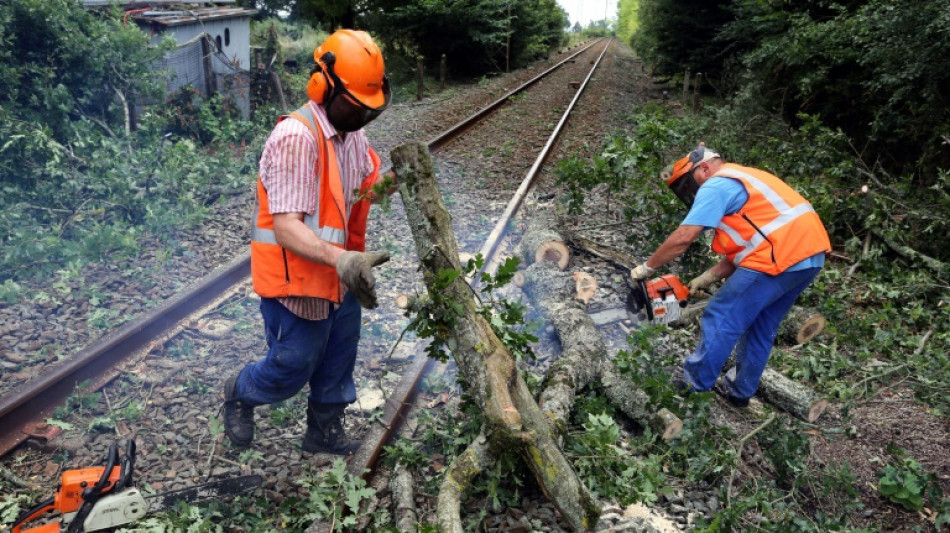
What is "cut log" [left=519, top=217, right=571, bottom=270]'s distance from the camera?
17.9ft

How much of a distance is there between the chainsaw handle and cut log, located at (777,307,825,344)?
5.03 metres

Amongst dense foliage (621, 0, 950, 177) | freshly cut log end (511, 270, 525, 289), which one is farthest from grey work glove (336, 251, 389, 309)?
dense foliage (621, 0, 950, 177)

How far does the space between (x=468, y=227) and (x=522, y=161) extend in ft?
11.0

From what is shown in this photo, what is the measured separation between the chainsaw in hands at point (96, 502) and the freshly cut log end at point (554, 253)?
11.8 feet

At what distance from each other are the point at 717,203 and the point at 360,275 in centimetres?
235

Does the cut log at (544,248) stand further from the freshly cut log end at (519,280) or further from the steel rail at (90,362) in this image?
the steel rail at (90,362)

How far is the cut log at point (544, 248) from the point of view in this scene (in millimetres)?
5441

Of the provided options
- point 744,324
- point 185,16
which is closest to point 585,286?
point 744,324

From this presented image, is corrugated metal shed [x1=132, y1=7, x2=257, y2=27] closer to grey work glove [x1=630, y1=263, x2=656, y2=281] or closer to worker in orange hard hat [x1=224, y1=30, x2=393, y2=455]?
worker in orange hard hat [x1=224, y1=30, x2=393, y2=455]

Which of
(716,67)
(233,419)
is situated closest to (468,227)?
(233,419)

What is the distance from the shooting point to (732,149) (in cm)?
897

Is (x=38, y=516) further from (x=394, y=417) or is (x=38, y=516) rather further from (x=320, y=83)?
(x=320, y=83)

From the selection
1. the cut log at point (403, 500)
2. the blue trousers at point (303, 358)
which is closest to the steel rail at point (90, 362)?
the blue trousers at point (303, 358)

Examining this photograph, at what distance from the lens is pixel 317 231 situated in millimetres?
2682
